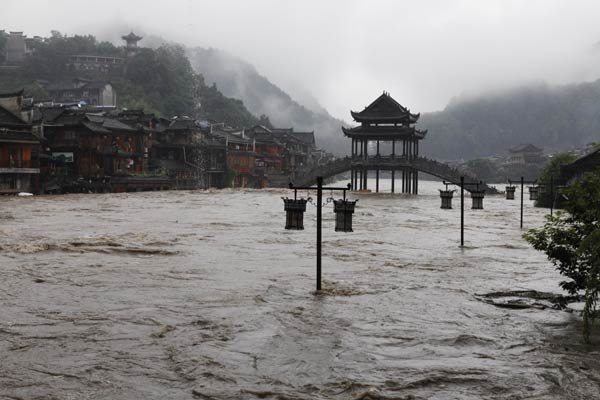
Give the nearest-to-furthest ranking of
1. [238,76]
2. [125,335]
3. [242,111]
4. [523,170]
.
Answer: [125,335] < [242,111] < [523,170] < [238,76]

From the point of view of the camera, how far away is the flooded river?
668 centimetres

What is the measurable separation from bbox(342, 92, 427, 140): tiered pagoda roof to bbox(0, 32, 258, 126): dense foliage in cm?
4229

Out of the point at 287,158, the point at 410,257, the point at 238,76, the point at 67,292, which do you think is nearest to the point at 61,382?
the point at 67,292

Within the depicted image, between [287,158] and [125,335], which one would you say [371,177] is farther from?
[125,335]

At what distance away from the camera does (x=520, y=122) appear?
184 meters

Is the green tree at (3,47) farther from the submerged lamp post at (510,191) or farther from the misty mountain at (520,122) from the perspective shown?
the misty mountain at (520,122)

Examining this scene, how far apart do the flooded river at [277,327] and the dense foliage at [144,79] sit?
83.6 meters

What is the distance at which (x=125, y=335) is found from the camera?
27.9 ft

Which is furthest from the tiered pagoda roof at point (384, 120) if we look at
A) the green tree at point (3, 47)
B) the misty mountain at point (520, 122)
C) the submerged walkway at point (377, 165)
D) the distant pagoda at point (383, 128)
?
the misty mountain at point (520, 122)

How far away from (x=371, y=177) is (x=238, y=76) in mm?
57457

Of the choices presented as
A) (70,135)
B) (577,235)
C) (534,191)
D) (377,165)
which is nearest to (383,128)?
(377,165)

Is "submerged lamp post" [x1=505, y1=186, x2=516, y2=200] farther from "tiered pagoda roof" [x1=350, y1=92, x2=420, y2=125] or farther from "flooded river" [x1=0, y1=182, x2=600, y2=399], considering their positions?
"flooded river" [x1=0, y1=182, x2=600, y2=399]

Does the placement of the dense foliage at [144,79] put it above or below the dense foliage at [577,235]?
above

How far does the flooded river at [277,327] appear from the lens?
21.9ft
